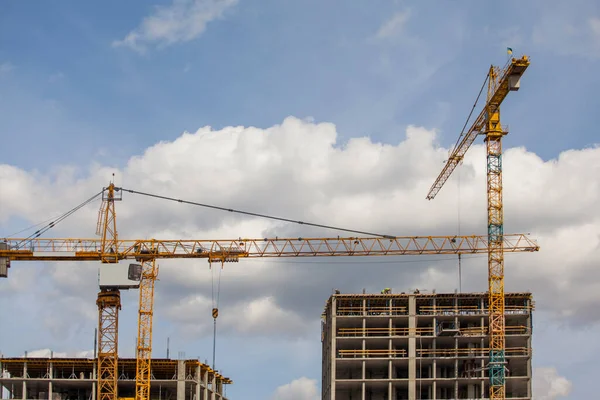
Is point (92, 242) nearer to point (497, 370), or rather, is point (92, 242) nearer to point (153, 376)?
point (153, 376)

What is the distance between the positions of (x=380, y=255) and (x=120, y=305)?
1498 inches

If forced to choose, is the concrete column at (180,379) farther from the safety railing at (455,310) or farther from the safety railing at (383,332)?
the safety railing at (455,310)

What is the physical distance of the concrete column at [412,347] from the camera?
513 ft

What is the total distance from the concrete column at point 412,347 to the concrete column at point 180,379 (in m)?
32.3

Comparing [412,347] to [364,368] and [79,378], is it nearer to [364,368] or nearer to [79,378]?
[364,368]

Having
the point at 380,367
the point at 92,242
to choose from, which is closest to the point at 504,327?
the point at 380,367

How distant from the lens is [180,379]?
488 ft

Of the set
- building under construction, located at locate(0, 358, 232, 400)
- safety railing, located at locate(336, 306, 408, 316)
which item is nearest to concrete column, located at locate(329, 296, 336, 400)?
safety railing, located at locate(336, 306, 408, 316)

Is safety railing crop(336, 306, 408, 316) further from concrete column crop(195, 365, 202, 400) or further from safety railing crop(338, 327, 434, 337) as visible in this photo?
concrete column crop(195, 365, 202, 400)

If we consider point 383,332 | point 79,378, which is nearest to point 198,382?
point 79,378

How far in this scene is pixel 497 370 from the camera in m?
156

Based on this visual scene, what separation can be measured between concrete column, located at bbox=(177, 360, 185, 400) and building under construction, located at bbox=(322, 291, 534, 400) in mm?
22630

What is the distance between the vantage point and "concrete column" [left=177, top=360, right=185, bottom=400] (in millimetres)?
147125

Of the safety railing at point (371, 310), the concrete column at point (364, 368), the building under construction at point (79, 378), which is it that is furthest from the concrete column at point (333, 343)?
the building under construction at point (79, 378)
